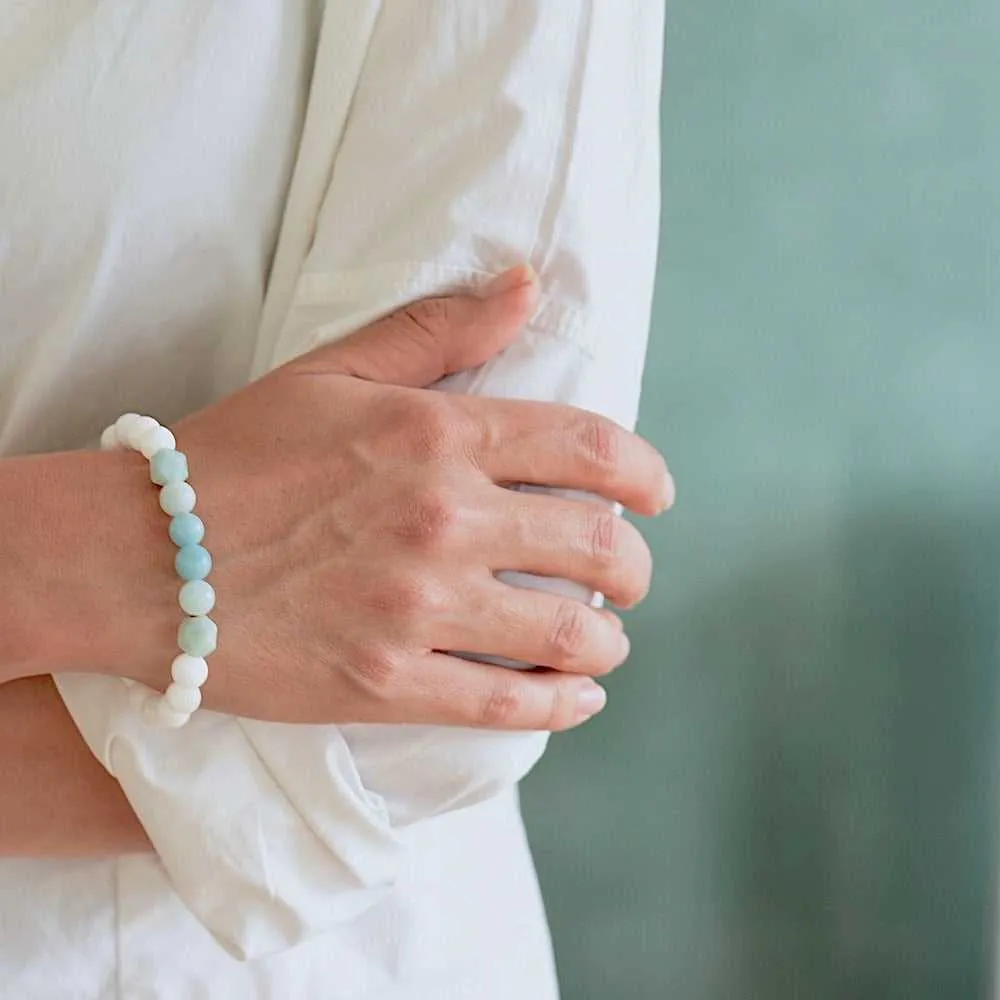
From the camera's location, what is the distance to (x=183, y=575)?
54cm

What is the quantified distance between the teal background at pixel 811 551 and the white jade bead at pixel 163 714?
0.63m

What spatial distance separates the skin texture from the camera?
1.79ft

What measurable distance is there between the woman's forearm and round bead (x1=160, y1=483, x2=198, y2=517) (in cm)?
12

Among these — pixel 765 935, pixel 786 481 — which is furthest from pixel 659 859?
pixel 786 481

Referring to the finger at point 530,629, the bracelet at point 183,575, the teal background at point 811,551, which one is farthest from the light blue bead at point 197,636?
the teal background at point 811,551

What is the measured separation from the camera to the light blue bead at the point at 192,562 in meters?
0.53

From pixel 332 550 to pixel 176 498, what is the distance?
0.23 ft

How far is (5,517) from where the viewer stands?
549mm

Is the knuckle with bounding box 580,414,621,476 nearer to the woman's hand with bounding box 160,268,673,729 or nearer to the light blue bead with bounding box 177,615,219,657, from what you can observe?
the woman's hand with bounding box 160,268,673,729

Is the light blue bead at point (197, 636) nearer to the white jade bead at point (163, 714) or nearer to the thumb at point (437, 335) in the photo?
the white jade bead at point (163, 714)

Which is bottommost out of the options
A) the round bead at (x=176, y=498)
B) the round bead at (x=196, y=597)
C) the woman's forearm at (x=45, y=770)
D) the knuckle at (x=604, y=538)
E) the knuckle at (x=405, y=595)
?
the woman's forearm at (x=45, y=770)

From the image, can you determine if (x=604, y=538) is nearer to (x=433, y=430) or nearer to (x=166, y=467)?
(x=433, y=430)

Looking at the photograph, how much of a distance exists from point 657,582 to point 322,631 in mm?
611

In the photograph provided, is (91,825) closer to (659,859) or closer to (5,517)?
(5,517)
